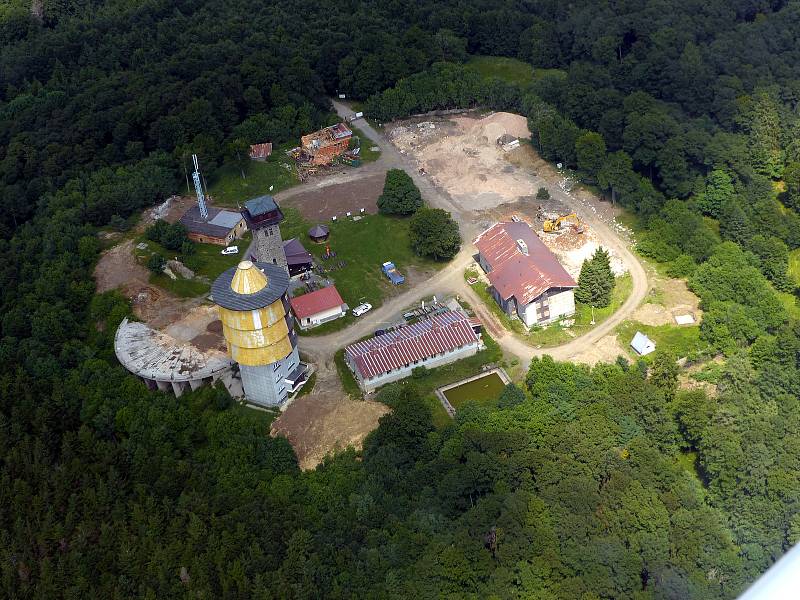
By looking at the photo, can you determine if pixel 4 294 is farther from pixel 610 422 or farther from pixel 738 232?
pixel 738 232

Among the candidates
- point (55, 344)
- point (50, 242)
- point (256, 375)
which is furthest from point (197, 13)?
point (256, 375)

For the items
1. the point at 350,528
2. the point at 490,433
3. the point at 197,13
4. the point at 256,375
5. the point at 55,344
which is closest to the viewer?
the point at 350,528

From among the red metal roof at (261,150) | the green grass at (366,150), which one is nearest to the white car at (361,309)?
the green grass at (366,150)

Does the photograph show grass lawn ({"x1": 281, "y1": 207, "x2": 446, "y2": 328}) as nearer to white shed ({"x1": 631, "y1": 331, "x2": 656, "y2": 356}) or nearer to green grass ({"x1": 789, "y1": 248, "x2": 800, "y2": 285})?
white shed ({"x1": 631, "y1": 331, "x2": 656, "y2": 356})

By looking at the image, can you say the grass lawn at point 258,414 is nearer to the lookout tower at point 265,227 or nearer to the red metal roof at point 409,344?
the red metal roof at point 409,344

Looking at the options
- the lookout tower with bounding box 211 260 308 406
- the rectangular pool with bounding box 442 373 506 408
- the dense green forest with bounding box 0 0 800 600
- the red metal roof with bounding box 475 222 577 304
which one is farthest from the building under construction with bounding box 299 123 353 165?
the rectangular pool with bounding box 442 373 506 408

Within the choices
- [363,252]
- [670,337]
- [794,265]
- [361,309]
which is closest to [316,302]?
[361,309]
